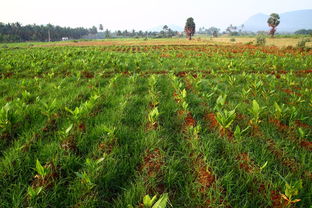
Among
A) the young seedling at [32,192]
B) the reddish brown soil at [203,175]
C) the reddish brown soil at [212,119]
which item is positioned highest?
the reddish brown soil at [212,119]

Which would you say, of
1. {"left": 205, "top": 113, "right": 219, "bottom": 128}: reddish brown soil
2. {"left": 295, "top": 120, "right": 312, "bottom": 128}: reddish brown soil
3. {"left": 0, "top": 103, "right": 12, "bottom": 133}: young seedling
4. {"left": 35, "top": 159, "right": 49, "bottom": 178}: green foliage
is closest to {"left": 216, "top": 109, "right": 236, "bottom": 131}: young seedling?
{"left": 205, "top": 113, "right": 219, "bottom": 128}: reddish brown soil

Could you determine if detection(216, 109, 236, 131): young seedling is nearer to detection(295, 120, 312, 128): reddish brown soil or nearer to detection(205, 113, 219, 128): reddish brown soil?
detection(205, 113, 219, 128): reddish brown soil

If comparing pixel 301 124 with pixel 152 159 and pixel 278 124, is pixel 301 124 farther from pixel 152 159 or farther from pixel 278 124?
pixel 152 159

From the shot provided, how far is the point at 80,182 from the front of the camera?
5.43 feet

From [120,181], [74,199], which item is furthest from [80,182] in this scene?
[120,181]

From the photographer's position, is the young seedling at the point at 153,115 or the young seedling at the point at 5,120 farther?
the young seedling at the point at 153,115

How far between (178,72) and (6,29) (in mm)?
121238

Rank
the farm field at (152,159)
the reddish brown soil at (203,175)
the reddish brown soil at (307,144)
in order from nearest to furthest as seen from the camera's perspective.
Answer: the farm field at (152,159) → the reddish brown soil at (203,175) → the reddish brown soil at (307,144)

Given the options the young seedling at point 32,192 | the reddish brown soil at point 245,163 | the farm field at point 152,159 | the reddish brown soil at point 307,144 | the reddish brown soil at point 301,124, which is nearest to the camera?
the young seedling at point 32,192

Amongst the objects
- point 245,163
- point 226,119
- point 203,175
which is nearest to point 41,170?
point 203,175

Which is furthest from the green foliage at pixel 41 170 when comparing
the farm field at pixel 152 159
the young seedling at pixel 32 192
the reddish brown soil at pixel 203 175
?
the reddish brown soil at pixel 203 175

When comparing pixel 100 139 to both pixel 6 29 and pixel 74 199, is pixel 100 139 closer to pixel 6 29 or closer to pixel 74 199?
pixel 74 199

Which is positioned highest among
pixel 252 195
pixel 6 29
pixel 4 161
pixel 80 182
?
pixel 6 29

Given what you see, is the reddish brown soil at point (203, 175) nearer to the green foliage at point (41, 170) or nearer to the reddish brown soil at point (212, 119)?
the reddish brown soil at point (212, 119)
